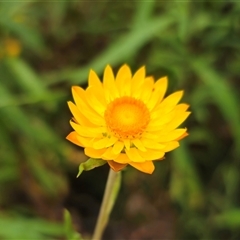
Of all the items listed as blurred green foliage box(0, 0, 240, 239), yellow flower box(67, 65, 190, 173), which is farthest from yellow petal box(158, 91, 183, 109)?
blurred green foliage box(0, 0, 240, 239)

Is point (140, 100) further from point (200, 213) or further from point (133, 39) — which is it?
point (200, 213)

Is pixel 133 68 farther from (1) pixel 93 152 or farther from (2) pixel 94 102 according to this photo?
(1) pixel 93 152

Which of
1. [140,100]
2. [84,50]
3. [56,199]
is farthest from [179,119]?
[84,50]

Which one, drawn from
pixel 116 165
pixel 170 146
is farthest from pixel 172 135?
pixel 116 165

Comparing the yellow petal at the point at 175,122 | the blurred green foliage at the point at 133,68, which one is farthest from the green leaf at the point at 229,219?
the yellow petal at the point at 175,122

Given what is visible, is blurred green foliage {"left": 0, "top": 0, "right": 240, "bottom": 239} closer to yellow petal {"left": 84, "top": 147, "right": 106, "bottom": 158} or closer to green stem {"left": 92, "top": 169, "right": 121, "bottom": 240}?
green stem {"left": 92, "top": 169, "right": 121, "bottom": 240}
